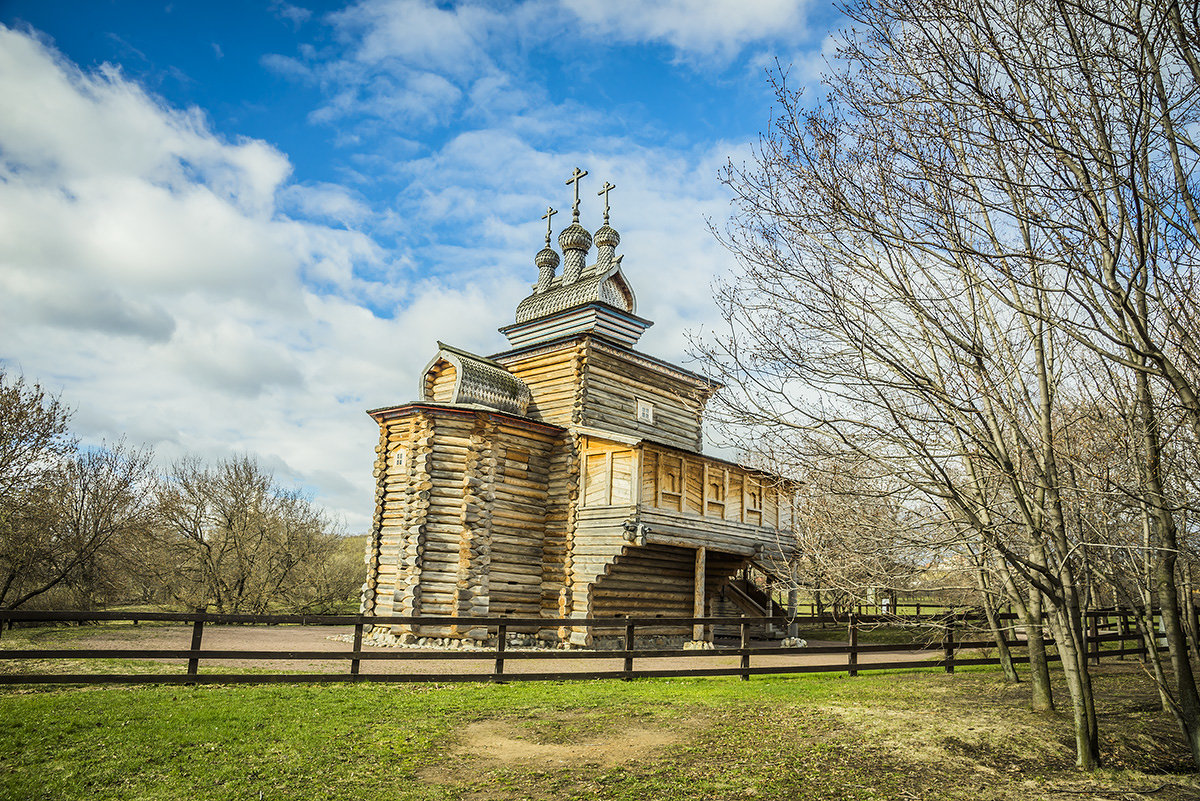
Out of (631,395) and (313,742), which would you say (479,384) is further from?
(313,742)

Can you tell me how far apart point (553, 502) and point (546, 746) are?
1457 cm

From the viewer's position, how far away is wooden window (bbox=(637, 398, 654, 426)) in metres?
26.1

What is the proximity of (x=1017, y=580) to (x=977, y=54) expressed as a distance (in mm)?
8167

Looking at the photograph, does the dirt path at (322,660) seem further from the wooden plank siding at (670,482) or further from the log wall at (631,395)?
the log wall at (631,395)

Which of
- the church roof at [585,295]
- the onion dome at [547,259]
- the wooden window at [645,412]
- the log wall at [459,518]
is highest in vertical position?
the onion dome at [547,259]

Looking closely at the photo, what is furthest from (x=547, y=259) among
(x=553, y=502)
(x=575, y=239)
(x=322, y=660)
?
(x=322, y=660)

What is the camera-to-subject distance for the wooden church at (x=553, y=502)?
68.5 ft

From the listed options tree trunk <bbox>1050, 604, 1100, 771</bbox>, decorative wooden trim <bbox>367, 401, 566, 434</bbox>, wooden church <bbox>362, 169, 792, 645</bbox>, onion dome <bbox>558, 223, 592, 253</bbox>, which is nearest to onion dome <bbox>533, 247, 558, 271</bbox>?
onion dome <bbox>558, 223, 592, 253</bbox>

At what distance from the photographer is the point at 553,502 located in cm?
Answer: 2311

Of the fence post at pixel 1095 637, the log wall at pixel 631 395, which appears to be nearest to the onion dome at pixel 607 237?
the log wall at pixel 631 395

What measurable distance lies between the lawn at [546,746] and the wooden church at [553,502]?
8908 mm

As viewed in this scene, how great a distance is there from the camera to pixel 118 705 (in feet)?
30.7

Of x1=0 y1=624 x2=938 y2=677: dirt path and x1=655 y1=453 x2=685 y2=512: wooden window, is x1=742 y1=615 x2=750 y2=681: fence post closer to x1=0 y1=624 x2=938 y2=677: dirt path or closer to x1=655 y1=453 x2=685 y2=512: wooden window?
x1=0 y1=624 x2=938 y2=677: dirt path

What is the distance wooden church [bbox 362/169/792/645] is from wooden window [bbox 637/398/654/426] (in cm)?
7
